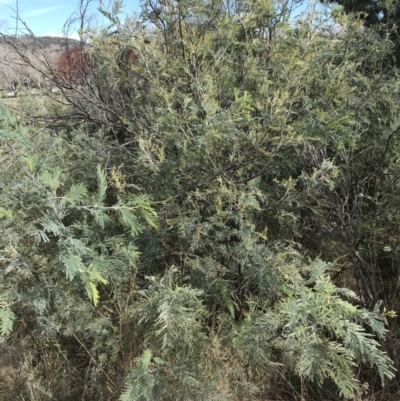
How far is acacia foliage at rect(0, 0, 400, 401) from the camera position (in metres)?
1.99

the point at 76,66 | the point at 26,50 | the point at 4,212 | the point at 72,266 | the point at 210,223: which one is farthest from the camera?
the point at 76,66

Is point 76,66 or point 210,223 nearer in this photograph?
point 210,223

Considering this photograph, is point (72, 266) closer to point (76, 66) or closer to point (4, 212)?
point (4, 212)

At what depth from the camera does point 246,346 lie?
2113mm

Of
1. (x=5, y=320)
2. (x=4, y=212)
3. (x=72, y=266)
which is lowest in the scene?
(x=5, y=320)

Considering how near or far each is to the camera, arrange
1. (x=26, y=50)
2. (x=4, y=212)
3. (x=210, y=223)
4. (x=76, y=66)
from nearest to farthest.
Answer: (x=4, y=212) < (x=210, y=223) < (x=26, y=50) < (x=76, y=66)

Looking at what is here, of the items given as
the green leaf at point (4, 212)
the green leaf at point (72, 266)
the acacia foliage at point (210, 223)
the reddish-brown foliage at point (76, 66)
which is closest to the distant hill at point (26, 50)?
the reddish-brown foliage at point (76, 66)

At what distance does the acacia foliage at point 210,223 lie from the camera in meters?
1.99

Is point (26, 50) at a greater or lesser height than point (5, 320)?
greater

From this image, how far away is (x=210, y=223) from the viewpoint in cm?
242

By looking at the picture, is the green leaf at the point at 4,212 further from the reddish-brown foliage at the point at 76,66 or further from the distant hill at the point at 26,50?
the reddish-brown foliage at the point at 76,66

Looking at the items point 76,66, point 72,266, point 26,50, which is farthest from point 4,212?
point 76,66

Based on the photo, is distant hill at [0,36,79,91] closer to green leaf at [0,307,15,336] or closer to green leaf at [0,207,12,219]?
green leaf at [0,207,12,219]

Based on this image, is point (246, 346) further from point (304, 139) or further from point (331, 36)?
point (331, 36)
